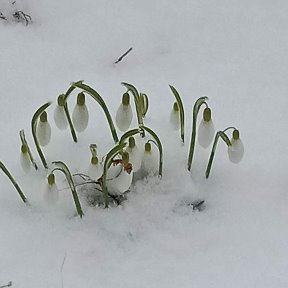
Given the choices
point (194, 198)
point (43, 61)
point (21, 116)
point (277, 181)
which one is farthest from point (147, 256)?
point (43, 61)

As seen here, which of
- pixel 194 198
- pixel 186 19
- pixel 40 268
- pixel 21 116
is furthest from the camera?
pixel 186 19

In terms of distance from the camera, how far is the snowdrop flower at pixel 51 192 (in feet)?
4.57

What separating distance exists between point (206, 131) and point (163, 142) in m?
0.17

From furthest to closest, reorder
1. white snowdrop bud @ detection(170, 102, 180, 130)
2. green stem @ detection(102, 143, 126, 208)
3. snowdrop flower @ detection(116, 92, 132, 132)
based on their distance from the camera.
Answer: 1. white snowdrop bud @ detection(170, 102, 180, 130)
2. snowdrop flower @ detection(116, 92, 132, 132)
3. green stem @ detection(102, 143, 126, 208)

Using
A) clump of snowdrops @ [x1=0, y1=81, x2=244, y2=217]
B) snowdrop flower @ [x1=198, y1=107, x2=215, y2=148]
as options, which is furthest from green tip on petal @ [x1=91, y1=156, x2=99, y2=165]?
snowdrop flower @ [x1=198, y1=107, x2=215, y2=148]

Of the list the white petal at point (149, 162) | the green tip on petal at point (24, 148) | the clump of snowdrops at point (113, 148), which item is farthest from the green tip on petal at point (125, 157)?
the green tip on petal at point (24, 148)

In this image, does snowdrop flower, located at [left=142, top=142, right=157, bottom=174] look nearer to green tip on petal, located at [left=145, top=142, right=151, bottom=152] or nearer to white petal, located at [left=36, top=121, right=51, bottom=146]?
green tip on petal, located at [left=145, top=142, right=151, bottom=152]

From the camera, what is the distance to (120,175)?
56.0 inches

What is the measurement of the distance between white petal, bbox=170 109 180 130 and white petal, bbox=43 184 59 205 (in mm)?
324

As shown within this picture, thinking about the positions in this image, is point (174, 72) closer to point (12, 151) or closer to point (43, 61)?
point (43, 61)

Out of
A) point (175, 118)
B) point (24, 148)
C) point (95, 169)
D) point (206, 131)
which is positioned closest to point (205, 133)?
point (206, 131)

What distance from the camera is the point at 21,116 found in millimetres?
1739

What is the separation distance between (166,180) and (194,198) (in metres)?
0.07

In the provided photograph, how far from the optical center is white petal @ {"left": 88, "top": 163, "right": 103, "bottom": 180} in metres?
1.41
